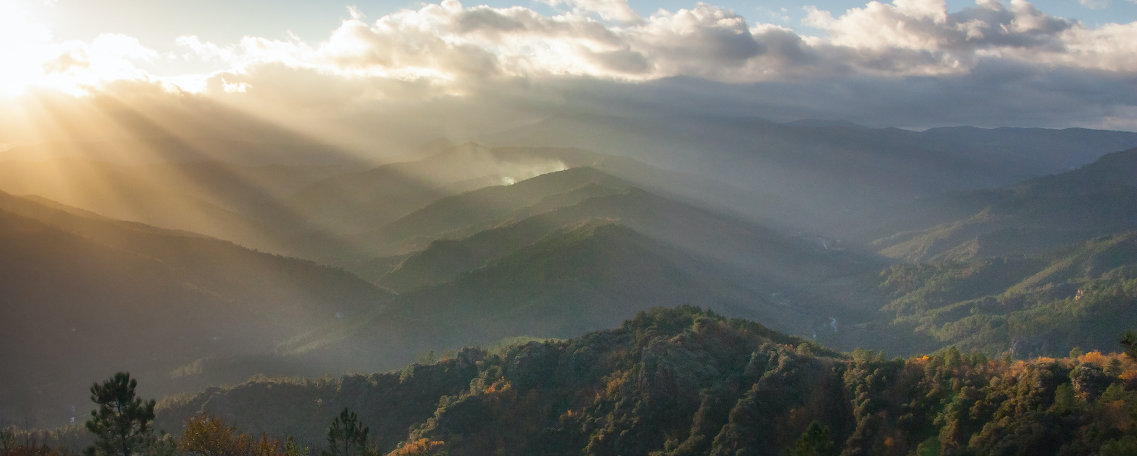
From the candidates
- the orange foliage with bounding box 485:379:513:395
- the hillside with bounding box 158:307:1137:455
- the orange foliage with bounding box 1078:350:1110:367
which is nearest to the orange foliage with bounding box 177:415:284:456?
the hillside with bounding box 158:307:1137:455

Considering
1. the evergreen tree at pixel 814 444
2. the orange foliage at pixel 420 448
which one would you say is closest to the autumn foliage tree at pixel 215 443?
the orange foliage at pixel 420 448

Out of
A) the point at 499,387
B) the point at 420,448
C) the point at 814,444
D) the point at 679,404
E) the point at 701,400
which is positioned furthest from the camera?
the point at 499,387

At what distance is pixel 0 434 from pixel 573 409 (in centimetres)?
7254

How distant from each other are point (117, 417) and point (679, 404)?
226 feet

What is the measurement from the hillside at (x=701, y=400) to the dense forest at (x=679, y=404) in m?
0.20

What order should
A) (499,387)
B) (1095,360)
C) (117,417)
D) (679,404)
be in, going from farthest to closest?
(499,387)
(679,404)
(1095,360)
(117,417)

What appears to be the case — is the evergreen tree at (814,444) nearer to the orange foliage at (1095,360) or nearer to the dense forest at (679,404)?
the dense forest at (679,404)

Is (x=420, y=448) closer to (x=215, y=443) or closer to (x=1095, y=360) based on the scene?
(x=215, y=443)

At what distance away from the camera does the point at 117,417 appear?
6269 cm

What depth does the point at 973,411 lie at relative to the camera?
76.2m

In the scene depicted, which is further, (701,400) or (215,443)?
(701,400)

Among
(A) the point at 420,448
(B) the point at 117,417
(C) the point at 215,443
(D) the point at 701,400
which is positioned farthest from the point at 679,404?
(B) the point at 117,417

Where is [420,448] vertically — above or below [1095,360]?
below

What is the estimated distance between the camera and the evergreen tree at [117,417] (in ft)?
199
